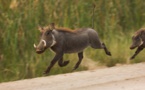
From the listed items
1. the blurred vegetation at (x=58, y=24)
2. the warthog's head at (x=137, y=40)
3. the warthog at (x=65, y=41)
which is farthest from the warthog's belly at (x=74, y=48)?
the warthog's head at (x=137, y=40)

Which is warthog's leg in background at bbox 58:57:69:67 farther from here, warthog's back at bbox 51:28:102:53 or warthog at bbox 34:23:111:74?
warthog's back at bbox 51:28:102:53

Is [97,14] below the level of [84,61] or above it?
above

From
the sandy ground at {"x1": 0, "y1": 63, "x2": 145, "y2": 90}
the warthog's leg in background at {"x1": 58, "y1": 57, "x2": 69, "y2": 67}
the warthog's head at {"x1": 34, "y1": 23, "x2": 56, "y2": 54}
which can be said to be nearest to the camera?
the sandy ground at {"x1": 0, "y1": 63, "x2": 145, "y2": 90}

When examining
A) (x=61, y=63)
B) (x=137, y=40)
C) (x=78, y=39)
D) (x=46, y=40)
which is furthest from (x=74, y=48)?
(x=137, y=40)

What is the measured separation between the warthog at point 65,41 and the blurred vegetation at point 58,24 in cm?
13

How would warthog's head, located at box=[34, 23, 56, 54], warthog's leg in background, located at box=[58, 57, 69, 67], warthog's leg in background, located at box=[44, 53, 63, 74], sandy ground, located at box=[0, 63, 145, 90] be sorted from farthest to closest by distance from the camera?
1. warthog's leg in background, located at box=[58, 57, 69, 67]
2. warthog's leg in background, located at box=[44, 53, 63, 74]
3. warthog's head, located at box=[34, 23, 56, 54]
4. sandy ground, located at box=[0, 63, 145, 90]

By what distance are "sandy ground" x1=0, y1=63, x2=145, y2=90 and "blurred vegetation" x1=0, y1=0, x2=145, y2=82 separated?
11.0 inches

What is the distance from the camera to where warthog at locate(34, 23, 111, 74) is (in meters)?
4.82

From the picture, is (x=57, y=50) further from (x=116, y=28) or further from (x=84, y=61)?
(x=116, y=28)

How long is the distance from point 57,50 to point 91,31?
2.02 feet

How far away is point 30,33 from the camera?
214 inches

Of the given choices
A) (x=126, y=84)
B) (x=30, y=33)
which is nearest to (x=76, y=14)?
(x=30, y=33)

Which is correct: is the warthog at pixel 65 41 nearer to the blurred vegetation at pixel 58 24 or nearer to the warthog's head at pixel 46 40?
the warthog's head at pixel 46 40

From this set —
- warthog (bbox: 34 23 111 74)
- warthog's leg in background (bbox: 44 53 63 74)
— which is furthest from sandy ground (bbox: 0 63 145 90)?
warthog (bbox: 34 23 111 74)
